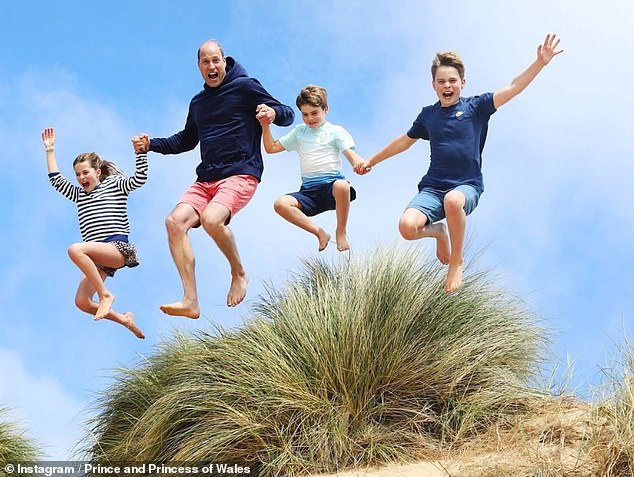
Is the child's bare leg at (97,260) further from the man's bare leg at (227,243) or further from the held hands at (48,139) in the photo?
the held hands at (48,139)

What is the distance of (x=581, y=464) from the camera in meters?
5.96

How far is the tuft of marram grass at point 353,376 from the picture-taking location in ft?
22.2

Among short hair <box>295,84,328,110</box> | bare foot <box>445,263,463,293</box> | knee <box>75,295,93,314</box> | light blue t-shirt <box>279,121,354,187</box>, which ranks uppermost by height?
short hair <box>295,84,328,110</box>

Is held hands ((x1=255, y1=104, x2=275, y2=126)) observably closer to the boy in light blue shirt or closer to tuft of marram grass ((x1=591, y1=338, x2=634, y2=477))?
the boy in light blue shirt

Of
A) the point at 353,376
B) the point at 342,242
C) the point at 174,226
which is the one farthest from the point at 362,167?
the point at 353,376

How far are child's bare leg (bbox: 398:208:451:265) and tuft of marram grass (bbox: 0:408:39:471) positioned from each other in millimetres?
4814

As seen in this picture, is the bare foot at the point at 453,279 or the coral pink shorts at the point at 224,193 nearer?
the bare foot at the point at 453,279

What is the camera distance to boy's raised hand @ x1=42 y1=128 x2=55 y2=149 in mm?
8523

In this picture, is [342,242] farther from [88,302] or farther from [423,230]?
[88,302]

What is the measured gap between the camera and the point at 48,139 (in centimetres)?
855

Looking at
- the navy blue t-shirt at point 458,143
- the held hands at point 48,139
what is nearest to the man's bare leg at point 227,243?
the navy blue t-shirt at point 458,143

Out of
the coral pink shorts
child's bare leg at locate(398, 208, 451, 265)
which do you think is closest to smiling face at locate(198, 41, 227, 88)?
the coral pink shorts

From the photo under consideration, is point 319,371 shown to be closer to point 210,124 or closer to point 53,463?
point 210,124

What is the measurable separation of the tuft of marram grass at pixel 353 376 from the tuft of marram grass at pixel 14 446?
1936 mm
